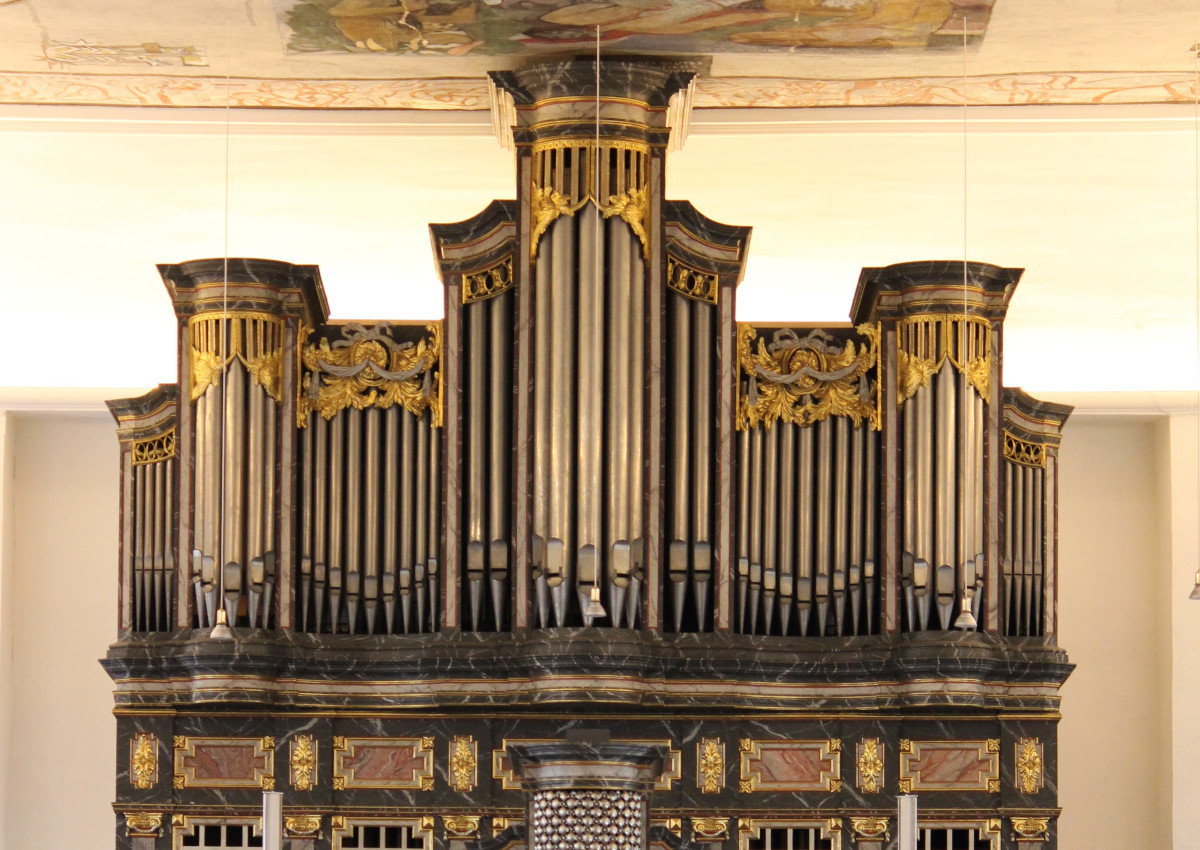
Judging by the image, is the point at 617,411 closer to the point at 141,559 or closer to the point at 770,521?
the point at 770,521

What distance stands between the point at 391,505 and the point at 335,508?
36cm

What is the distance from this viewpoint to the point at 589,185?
12.7m

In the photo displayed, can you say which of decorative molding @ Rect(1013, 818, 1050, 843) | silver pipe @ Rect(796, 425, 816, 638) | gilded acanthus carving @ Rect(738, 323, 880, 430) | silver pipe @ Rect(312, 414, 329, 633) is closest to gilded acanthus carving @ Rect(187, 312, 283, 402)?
silver pipe @ Rect(312, 414, 329, 633)

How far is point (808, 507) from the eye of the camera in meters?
12.7

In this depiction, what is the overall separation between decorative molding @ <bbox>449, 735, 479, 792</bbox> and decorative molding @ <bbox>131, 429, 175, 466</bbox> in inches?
104

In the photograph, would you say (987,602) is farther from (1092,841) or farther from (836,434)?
(1092,841)

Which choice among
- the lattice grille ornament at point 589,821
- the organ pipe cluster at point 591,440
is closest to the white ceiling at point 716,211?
the organ pipe cluster at point 591,440

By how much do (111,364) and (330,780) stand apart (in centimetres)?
529

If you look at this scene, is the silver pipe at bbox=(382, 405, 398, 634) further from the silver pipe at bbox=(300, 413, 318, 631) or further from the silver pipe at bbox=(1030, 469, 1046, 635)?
the silver pipe at bbox=(1030, 469, 1046, 635)

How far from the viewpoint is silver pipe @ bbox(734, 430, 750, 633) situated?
12602mm

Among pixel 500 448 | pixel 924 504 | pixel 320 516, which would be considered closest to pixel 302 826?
pixel 320 516

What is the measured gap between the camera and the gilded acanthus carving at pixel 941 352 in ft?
41.6

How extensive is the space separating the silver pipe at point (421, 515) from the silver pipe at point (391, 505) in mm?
111

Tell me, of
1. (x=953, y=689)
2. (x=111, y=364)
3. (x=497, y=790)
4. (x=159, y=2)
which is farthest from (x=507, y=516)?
(x=111, y=364)
